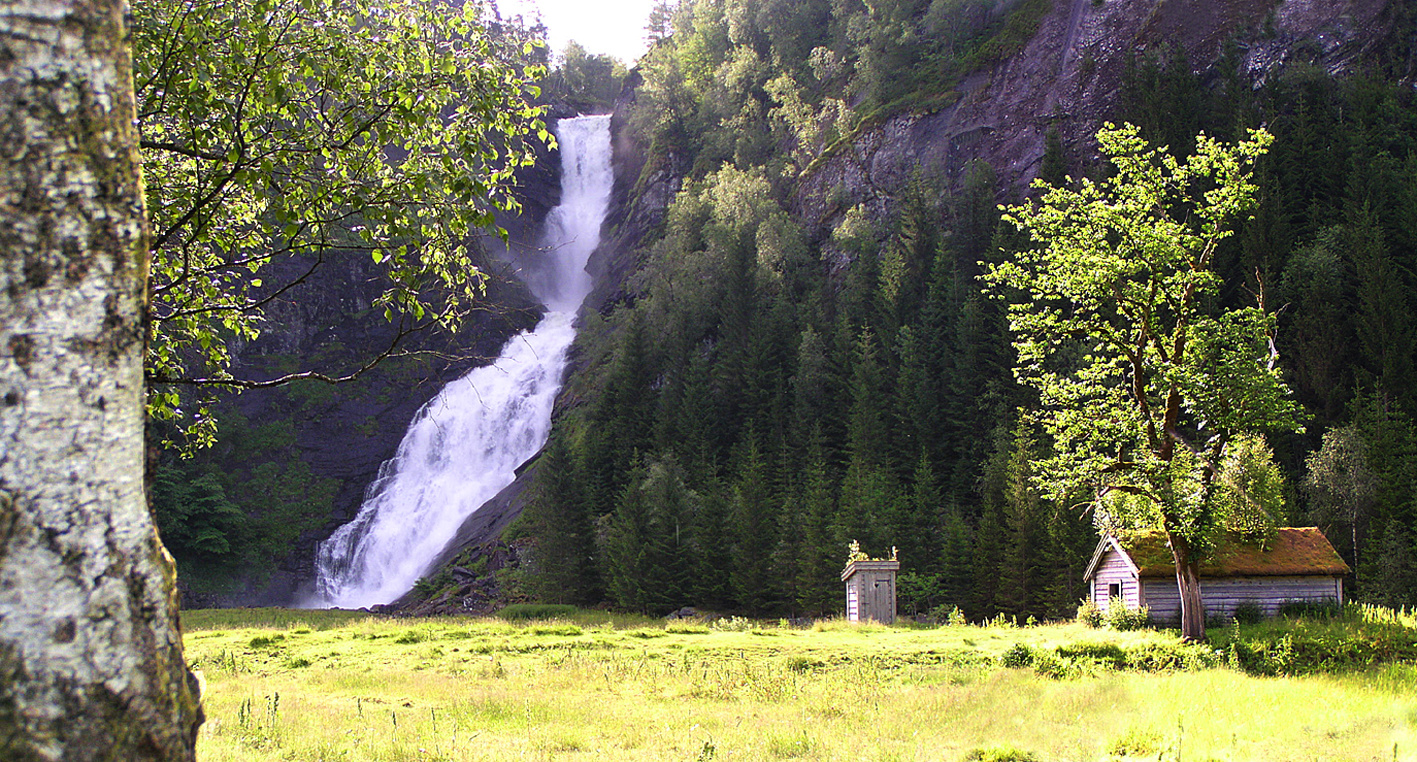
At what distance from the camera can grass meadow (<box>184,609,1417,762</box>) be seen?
30.8 feet

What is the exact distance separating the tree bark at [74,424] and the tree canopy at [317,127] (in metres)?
3.60

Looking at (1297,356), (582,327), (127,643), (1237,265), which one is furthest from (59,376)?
(582,327)

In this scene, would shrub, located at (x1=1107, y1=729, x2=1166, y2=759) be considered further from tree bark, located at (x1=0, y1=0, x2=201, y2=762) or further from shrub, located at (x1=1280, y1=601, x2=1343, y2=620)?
shrub, located at (x1=1280, y1=601, x2=1343, y2=620)

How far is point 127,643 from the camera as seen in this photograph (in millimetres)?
2514

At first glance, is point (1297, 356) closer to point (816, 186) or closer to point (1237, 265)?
point (1237, 265)

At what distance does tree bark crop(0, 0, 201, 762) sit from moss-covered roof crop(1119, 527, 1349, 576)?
24.8 metres

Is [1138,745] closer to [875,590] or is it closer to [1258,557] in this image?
[1258,557]

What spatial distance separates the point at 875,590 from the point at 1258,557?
11317mm

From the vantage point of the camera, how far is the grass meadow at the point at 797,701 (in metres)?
9.38

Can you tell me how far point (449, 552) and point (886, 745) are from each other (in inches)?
2014

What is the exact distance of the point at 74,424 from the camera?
249 centimetres

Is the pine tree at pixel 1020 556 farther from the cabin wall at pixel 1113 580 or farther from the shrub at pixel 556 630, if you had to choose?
the shrub at pixel 556 630

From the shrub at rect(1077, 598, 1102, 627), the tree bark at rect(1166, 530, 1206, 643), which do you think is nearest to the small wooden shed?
the shrub at rect(1077, 598, 1102, 627)

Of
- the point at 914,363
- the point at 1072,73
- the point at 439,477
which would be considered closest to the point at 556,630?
the point at 914,363
